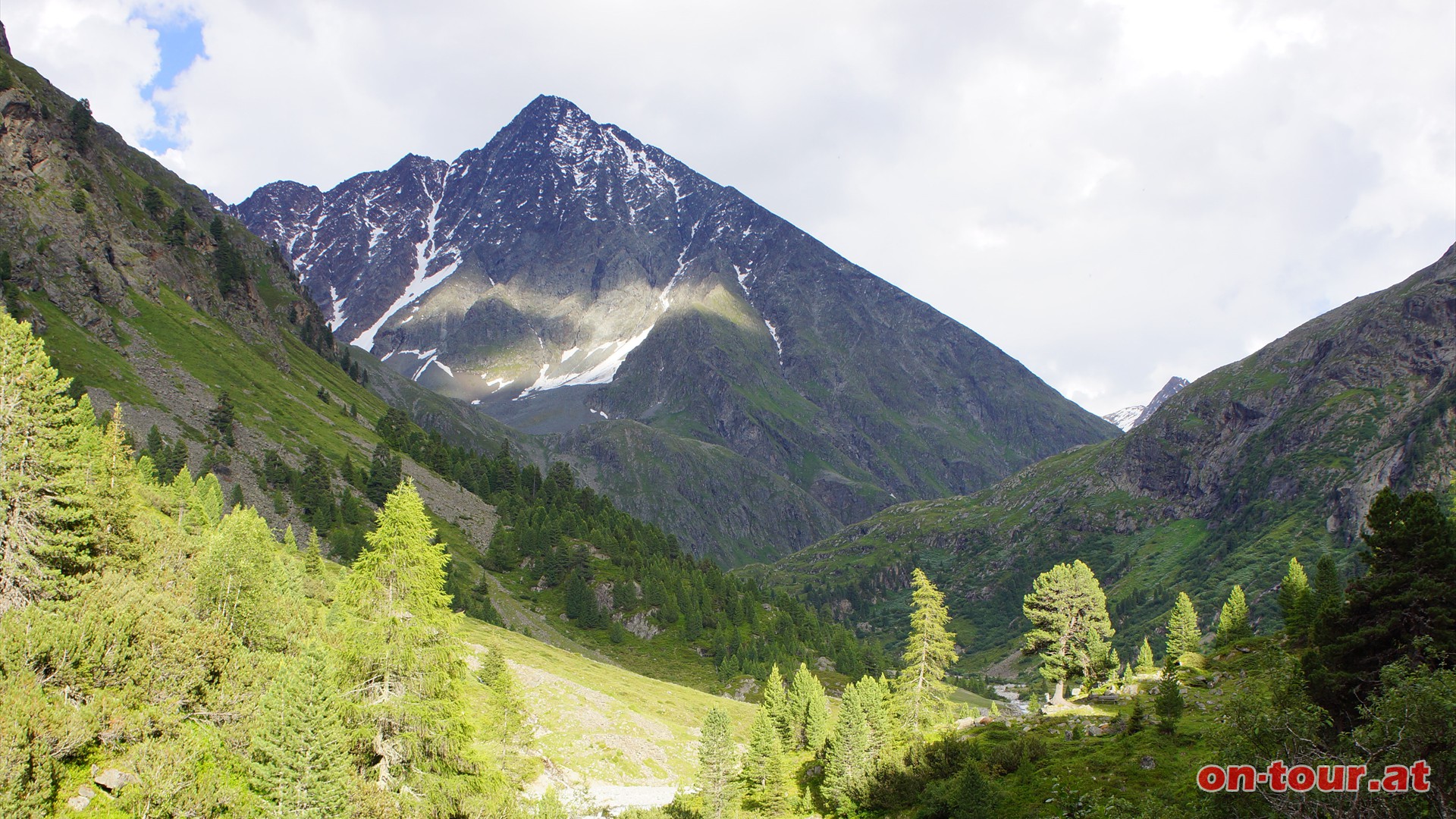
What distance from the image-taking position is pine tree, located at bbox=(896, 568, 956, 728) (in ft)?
193

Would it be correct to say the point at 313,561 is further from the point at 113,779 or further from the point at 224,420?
the point at 224,420

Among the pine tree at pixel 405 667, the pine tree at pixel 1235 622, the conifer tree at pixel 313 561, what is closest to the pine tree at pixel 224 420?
the conifer tree at pixel 313 561

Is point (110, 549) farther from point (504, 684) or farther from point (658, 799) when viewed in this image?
point (658, 799)

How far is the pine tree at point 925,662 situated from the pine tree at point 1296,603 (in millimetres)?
28970

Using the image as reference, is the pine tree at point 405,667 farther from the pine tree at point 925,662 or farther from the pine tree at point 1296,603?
the pine tree at point 1296,603

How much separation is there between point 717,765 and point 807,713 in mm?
25219

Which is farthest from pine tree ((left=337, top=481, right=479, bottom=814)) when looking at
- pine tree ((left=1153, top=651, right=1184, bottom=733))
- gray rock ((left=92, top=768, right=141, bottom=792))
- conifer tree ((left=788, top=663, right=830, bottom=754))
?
conifer tree ((left=788, top=663, right=830, bottom=754))

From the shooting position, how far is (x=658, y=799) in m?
75.4

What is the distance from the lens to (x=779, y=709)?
86188 mm

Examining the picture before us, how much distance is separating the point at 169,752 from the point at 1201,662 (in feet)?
279

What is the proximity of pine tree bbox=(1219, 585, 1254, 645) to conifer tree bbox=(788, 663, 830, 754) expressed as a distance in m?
52.2

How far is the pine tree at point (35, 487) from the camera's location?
115ft

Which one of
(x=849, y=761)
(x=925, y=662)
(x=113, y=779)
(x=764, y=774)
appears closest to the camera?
(x=113, y=779)

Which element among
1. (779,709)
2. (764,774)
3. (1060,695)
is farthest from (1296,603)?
(764,774)
